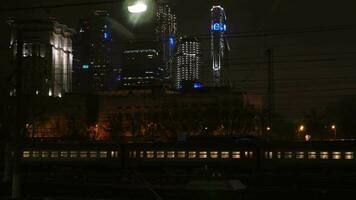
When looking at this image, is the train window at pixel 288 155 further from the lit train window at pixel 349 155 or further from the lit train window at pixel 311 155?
the lit train window at pixel 349 155

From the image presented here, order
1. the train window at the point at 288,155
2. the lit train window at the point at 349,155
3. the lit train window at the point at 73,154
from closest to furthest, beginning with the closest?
the lit train window at the point at 349,155
the train window at the point at 288,155
the lit train window at the point at 73,154

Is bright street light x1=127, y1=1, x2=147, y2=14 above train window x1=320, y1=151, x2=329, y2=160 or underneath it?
above

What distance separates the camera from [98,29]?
19275 cm

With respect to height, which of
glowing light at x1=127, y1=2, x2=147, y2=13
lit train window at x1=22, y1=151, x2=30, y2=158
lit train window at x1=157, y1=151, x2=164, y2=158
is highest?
glowing light at x1=127, y1=2, x2=147, y2=13

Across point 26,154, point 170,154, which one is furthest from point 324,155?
point 26,154

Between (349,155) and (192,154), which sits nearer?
(349,155)

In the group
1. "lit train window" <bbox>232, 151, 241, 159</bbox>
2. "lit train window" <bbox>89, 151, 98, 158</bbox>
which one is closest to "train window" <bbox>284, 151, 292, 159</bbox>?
"lit train window" <bbox>232, 151, 241, 159</bbox>

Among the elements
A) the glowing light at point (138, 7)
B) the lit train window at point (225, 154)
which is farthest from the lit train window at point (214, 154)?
the glowing light at point (138, 7)

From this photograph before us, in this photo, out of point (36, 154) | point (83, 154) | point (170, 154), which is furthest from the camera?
point (36, 154)

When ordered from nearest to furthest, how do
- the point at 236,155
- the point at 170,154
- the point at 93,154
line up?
the point at 236,155 < the point at 170,154 < the point at 93,154

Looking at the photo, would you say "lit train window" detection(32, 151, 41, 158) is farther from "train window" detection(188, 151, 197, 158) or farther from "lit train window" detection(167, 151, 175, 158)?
"train window" detection(188, 151, 197, 158)

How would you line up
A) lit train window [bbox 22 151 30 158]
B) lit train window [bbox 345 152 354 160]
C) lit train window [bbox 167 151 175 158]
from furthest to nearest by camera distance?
lit train window [bbox 22 151 30 158], lit train window [bbox 167 151 175 158], lit train window [bbox 345 152 354 160]

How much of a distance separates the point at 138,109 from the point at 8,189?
94.0m

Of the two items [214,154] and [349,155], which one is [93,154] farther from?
[349,155]
